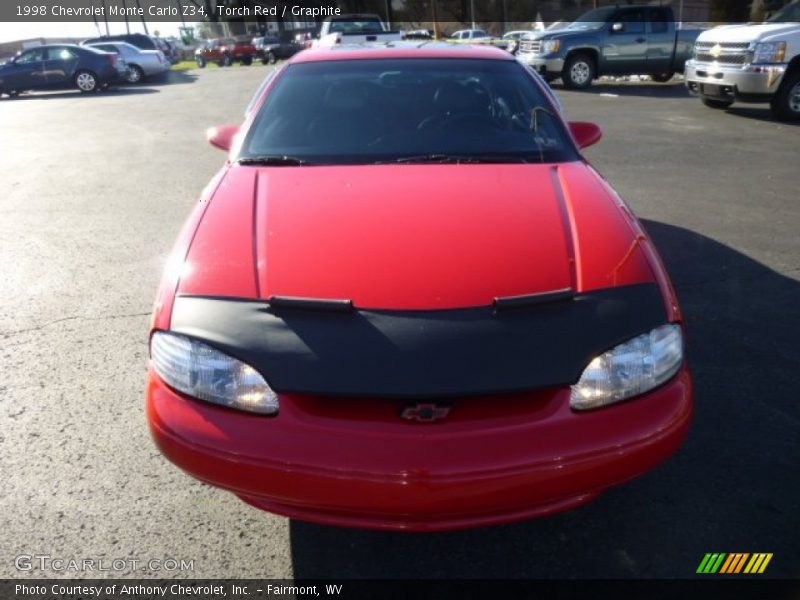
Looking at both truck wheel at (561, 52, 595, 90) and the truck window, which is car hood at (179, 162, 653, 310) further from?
the truck window

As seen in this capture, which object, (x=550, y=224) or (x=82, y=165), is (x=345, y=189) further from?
(x=82, y=165)

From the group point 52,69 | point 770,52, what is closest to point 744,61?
point 770,52

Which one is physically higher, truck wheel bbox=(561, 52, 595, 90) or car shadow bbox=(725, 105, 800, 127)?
truck wheel bbox=(561, 52, 595, 90)

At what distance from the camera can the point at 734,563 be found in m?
2.20

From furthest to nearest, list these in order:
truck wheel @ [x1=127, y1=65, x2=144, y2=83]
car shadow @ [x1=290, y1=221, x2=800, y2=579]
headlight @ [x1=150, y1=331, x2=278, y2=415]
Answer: truck wheel @ [x1=127, y1=65, x2=144, y2=83] → car shadow @ [x1=290, y1=221, x2=800, y2=579] → headlight @ [x1=150, y1=331, x2=278, y2=415]

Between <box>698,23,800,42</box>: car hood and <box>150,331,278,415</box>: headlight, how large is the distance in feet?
34.0

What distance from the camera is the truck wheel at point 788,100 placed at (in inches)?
386

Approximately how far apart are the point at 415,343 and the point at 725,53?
33.9 ft

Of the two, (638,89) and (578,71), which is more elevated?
(578,71)

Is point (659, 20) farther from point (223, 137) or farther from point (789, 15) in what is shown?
point (223, 137)

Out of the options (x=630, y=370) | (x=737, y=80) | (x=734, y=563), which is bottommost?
(x=734, y=563)

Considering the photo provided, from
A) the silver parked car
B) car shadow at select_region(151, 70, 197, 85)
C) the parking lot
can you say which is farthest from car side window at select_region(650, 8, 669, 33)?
the silver parked car

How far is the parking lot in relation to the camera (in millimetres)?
2254

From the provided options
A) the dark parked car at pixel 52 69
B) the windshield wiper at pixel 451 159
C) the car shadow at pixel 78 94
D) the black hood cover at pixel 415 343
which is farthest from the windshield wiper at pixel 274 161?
the dark parked car at pixel 52 69
